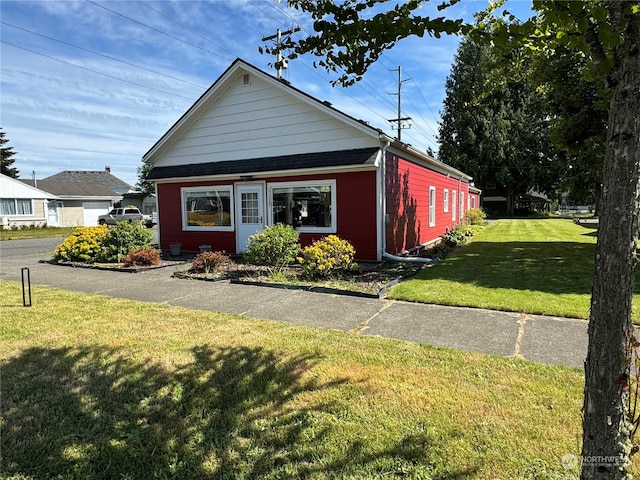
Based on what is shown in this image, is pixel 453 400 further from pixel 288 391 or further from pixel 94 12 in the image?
pixel 94 12

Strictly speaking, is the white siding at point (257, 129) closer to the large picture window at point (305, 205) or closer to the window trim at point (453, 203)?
the large picture window at point (305, 205)

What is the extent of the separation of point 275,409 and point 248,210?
9.84m

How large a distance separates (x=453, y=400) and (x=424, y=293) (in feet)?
12.8

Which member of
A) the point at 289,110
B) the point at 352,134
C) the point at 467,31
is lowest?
the point at 467,31

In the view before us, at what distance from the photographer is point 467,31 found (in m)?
2.05

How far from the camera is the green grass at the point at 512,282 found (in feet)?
20.1

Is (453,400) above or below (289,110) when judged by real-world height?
below

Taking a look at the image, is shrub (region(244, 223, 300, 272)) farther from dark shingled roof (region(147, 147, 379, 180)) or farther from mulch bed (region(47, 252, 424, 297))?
dark shingled roof (region(147, 147, 379, 180))

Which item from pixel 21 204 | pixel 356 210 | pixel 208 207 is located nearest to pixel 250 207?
pixel 208 207

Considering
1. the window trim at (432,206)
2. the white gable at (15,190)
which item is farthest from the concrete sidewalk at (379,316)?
the white gable at (15,190)

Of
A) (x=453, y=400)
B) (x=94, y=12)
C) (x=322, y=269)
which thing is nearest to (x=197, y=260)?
(x=322, y=269)

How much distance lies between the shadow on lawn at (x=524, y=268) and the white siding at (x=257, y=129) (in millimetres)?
4152

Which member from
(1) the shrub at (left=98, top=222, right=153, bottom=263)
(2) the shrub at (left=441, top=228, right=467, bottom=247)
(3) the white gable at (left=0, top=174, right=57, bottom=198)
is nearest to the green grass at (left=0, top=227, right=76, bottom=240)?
(3) the white gable at (left=0, top=174, right=57, bottom=198)

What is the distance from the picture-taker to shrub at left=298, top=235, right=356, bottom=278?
330 inches
